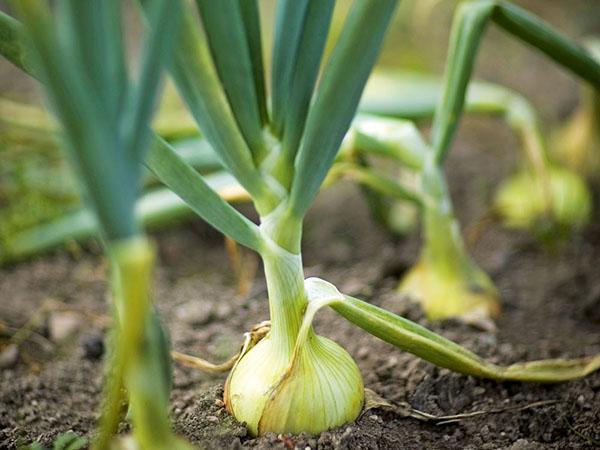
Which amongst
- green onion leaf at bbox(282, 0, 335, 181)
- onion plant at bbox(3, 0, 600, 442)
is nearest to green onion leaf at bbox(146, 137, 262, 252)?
onion plant at bbox(3, 0, 600, 442)

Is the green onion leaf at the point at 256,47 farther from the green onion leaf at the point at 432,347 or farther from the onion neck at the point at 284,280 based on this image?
the green onion leaf at the point at 432,347

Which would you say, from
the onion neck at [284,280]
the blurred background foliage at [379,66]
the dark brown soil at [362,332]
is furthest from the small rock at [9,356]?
the onion neck at [284,280]

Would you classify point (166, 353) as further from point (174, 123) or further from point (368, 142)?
point (174, 123)

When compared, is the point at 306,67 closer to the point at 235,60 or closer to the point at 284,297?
the point at 235,60

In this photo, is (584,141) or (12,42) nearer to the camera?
(12,42)

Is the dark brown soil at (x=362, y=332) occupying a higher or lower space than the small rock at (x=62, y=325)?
higher

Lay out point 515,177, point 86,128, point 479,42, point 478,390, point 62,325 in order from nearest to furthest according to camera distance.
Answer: point 86,128, point 478,390, point 479,42, point 62,325, point 515,177

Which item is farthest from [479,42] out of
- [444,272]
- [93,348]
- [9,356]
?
[9,356]

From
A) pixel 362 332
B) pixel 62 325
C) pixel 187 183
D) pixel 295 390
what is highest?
pixel 187 183

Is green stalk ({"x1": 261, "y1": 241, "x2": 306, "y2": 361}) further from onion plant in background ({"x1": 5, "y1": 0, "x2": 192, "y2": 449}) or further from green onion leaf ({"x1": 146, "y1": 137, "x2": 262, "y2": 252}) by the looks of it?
onion plant in background ({"x1": 5, "y1": 0, "x2": 192, "y2": 449})
